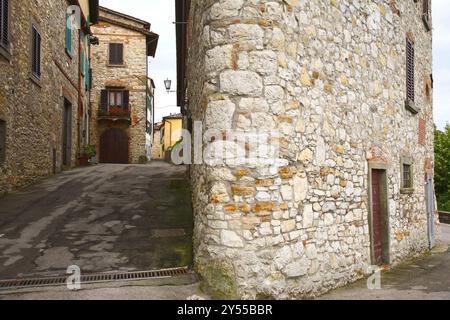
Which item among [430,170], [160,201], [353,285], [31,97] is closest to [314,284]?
[353,285]

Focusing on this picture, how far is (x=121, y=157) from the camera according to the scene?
73.3 feet

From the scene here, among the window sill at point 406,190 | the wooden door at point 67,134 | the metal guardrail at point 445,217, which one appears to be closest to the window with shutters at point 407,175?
the window sill at point 406,190

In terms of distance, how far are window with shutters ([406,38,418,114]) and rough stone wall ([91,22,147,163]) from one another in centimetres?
1582

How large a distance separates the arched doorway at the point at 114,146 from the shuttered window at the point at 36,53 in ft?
38.6

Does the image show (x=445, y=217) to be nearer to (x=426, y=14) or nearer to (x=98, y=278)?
(x=426, y=14)

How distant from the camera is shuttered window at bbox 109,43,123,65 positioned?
72.3ft

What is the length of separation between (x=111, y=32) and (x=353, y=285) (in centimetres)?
2004

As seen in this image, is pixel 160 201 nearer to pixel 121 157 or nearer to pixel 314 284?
pixel 314 284

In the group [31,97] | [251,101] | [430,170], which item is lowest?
[430,170]

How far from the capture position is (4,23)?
8.43 m

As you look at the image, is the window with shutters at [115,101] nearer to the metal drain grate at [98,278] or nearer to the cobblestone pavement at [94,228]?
the cobblestone pavement at [94,228]

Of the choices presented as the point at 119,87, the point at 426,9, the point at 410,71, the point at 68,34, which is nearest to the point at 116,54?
the point at 119,87
